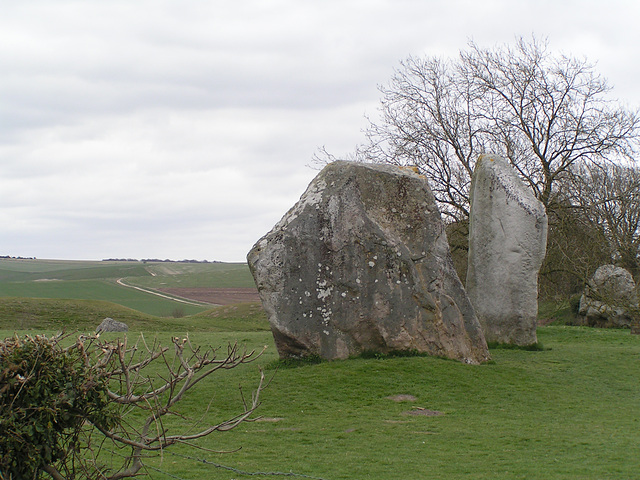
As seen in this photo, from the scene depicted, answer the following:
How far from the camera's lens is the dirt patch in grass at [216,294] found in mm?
68581

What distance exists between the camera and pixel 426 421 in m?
11.8

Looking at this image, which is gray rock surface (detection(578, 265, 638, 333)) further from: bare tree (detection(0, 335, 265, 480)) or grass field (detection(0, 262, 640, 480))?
bare tree (detection(0, 335, 265, 480))

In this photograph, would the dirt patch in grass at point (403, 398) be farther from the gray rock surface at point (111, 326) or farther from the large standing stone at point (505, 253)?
the gray rock surface at point (111, 326)

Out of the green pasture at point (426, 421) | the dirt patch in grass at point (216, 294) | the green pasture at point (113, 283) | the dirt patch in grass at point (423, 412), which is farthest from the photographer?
the dirt patch in grass at point (216, 294)

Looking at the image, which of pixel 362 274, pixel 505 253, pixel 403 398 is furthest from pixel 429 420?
pixel 505 253

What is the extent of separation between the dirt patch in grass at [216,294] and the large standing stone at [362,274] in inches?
1989

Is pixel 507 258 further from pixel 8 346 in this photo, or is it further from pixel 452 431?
pixel 8 346

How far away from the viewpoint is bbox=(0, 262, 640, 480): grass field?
28.4 ft

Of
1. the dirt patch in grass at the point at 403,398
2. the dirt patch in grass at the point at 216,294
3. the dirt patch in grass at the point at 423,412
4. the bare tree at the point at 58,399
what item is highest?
the bare tree at the point at 58,399

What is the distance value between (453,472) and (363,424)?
320 centimetres

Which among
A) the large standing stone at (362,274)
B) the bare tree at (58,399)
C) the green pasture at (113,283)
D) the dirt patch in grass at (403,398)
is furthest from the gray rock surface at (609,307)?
the green pasture at (113,283)

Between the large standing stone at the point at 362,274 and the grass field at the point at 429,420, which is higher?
the large standing stone at the point at 362,274

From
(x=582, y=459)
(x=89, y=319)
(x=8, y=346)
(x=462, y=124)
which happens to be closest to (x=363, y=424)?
(x=582, y=459)

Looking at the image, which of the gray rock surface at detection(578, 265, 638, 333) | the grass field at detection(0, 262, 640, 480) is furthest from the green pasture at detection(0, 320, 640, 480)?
the gray rock surface at detection(578, 265, 638, 333)
